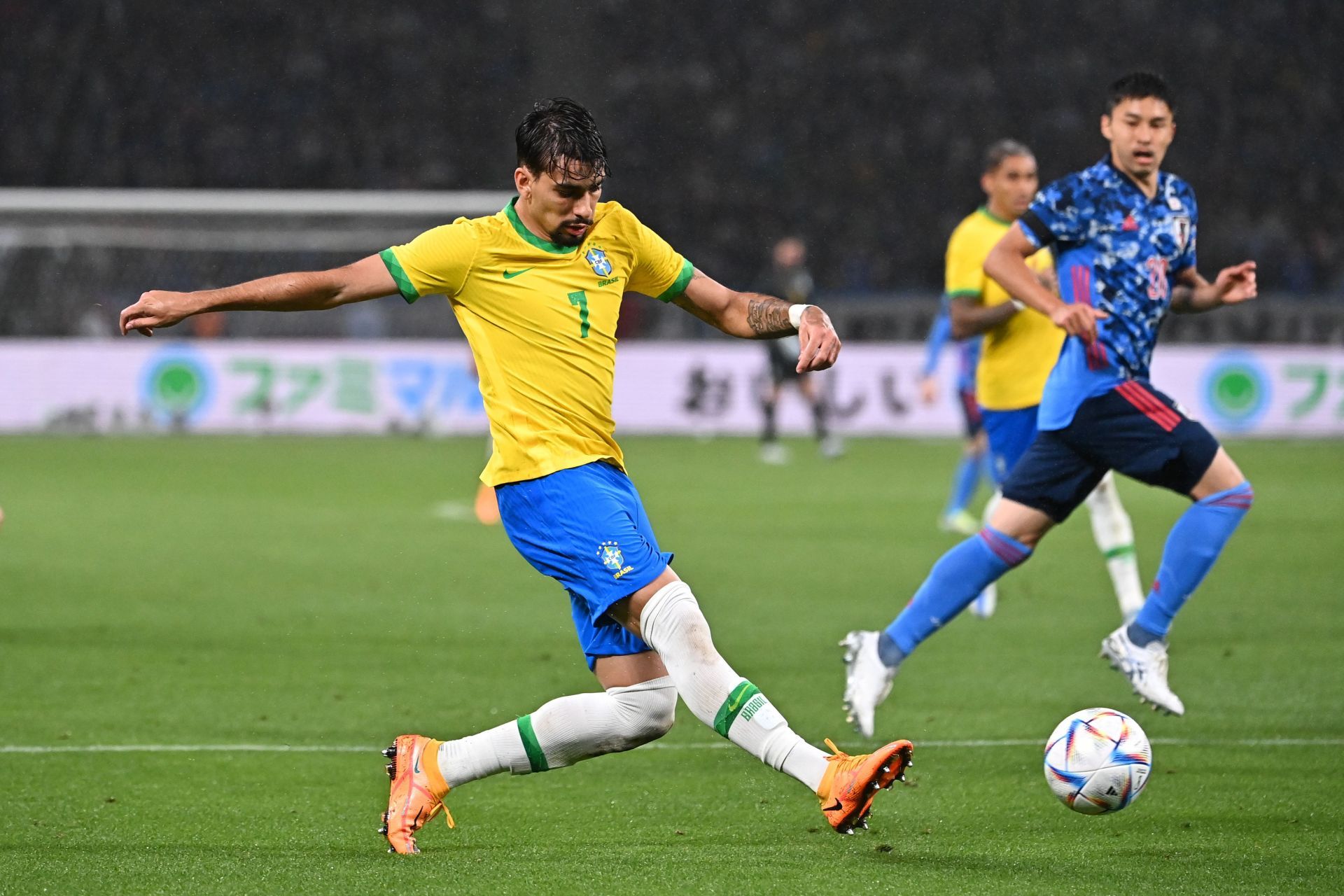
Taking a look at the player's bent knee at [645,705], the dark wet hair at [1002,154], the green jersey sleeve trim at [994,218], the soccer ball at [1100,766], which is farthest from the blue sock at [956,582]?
the dark wet hair at [1002,154]

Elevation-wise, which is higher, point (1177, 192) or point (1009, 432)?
point (1177, 192)

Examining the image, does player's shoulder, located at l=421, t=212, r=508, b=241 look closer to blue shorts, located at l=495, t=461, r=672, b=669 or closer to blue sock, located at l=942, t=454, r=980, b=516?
blue shorts, located at l=495, t=461, r=672, b=669

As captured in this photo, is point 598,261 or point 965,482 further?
point 965,482

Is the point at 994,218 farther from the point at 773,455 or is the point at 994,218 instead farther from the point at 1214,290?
the point at 773,455

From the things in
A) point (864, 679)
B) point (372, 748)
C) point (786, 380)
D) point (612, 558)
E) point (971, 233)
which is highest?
point (971, 233)

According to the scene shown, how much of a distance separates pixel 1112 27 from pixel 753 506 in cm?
1934

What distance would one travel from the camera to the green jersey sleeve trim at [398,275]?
4375 mm

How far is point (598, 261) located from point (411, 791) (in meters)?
1.40

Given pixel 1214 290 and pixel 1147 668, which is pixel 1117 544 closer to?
pixel 1214 290

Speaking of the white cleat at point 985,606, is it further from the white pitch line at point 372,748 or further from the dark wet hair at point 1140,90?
the dark wet hair at point 1140,90

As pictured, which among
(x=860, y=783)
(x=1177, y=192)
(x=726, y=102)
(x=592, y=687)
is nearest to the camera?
Result: (x=860, y=783)

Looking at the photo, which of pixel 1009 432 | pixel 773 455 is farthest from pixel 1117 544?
pixel 773 455

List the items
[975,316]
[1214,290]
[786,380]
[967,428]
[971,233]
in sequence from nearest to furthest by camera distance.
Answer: [1214,290], [975,316], [971,233], [967,428], [786,380]

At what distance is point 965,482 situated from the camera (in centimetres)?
1197
